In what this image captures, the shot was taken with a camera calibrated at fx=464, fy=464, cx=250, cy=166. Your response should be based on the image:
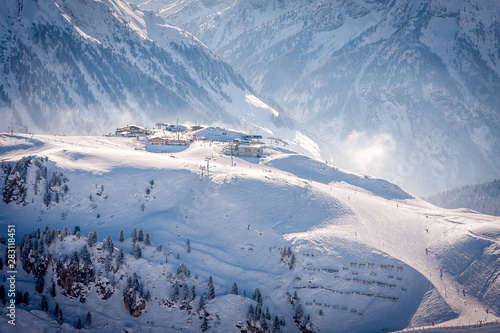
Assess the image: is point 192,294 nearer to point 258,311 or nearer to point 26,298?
Result: point 258,311

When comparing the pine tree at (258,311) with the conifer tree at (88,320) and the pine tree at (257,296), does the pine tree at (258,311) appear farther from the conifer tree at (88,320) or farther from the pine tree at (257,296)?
the conifer tree at (88,320)

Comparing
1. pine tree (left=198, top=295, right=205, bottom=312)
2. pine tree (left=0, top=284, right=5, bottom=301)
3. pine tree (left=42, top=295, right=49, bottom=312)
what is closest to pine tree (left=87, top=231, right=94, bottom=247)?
pine tree (left=42, top=295, right=49, bottom=312)

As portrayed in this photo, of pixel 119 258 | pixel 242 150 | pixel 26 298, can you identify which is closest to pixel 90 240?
pixel 119 258

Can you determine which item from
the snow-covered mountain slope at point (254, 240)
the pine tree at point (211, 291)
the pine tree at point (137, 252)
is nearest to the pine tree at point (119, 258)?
the snow-covered mountain slope at point (254, 240)

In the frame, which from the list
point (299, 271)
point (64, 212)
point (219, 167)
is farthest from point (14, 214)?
point (299, 271)

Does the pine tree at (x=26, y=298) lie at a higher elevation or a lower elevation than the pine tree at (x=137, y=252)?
lower

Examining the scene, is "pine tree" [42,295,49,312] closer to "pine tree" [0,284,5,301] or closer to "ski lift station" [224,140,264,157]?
"pine tree" [0,284,5,301]

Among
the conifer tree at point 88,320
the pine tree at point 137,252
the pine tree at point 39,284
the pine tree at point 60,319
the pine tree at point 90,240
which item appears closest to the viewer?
the pine tree at point 60,319

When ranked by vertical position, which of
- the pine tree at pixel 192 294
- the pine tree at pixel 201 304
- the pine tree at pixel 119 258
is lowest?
the pine tree at pixel 201 304
